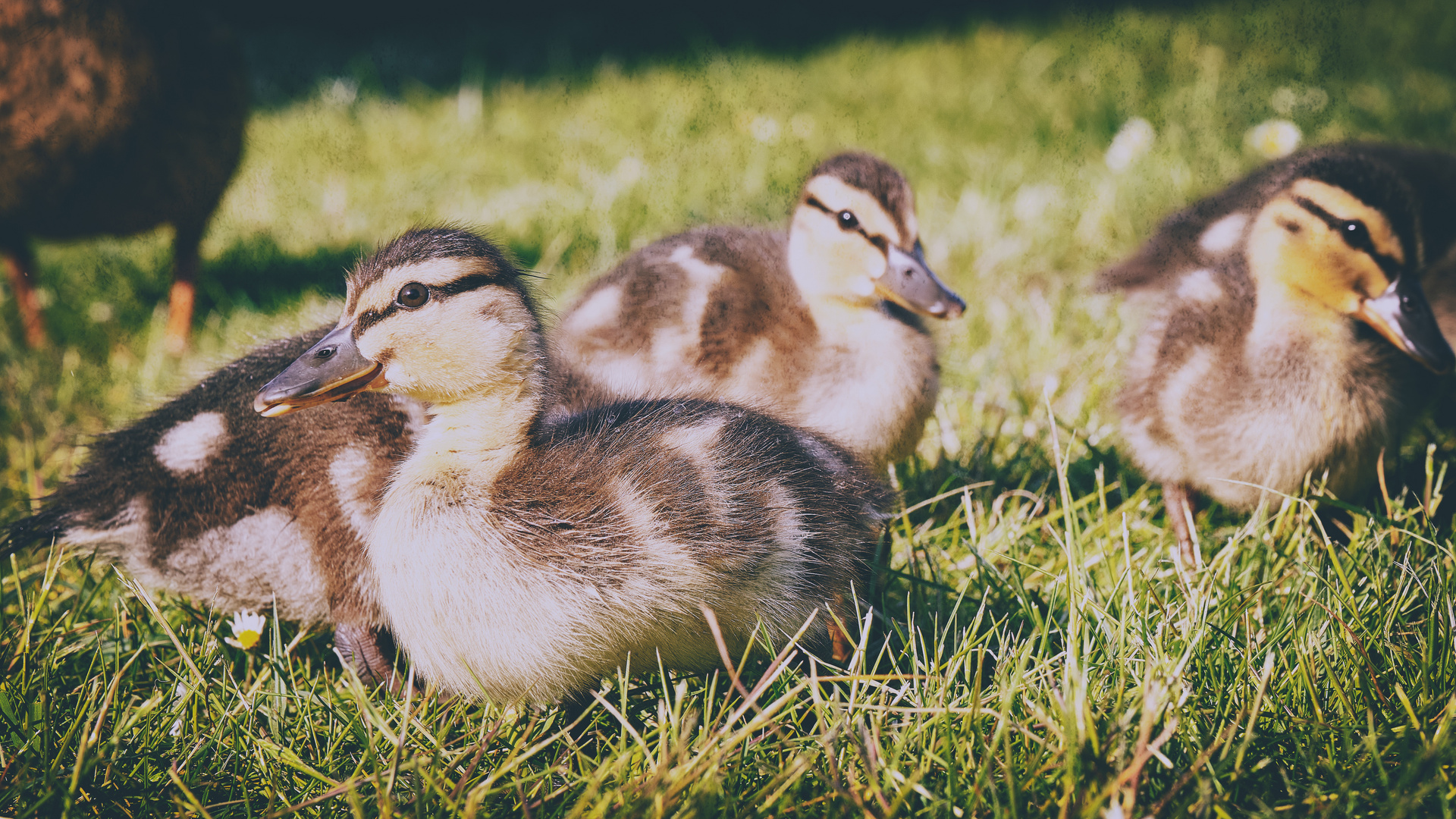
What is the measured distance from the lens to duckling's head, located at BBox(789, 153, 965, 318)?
237 centimetres

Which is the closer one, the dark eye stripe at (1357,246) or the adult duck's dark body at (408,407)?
the adult duck's dark body at (408,407)

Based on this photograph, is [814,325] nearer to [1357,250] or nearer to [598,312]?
[598,312]

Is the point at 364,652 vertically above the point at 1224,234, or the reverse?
the point at 1224,234

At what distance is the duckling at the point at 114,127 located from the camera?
307 cm

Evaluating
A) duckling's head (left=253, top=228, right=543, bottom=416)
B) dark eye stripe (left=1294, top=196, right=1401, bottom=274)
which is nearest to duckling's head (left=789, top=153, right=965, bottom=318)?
dark eye stripe (left=1294, top=196, right=1401, bottom=274)

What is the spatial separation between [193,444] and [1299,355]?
2380 mm

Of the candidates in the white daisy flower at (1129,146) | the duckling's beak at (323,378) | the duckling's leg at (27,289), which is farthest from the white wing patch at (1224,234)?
the duckling's leg at (27,289)

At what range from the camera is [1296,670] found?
1633 millimetres

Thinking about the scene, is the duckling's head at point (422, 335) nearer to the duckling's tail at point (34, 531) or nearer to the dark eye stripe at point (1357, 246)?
the duckling's tail at point (34, 531)

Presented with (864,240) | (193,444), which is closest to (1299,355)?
(864,240)

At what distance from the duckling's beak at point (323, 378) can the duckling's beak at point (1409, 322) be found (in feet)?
6.89

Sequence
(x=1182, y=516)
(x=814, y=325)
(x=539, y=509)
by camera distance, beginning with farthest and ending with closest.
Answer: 1. (x=814, y=325)
2. (x=1182, y=516)
3. (x=539, y=509)

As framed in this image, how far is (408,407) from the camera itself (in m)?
2.05

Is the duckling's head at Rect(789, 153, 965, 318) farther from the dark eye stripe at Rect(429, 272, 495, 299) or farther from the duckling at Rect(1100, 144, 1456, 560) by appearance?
the dark eye stripe at Rect(429, 272, 495, 299)
